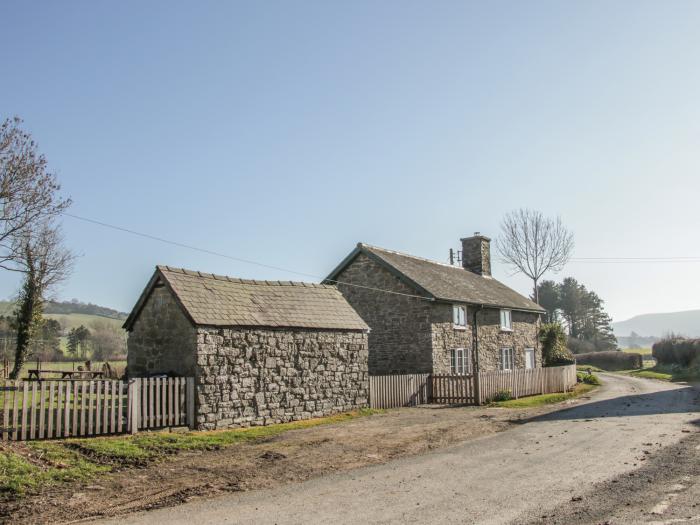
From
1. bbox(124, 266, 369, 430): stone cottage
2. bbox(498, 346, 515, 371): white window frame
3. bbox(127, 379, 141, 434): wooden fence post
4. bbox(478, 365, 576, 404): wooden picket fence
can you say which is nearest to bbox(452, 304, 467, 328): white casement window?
bbox(478, 365, 576, 404): wooden picket fence

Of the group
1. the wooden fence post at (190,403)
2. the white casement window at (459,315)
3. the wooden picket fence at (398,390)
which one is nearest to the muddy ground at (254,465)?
the wooden fence post at (190,403)

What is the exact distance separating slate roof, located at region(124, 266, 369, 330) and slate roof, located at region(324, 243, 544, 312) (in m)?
6.51

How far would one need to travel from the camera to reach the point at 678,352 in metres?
49.8

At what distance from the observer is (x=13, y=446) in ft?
38.3

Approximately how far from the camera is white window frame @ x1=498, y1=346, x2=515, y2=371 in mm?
32906

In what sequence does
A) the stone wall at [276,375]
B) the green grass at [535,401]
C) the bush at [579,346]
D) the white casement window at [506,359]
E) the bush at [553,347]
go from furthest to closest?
the bush at [579,346]
the bush at [553,347]
the white casement window at [506,359]
the green grass at [535,401]
the stone wall at [276,375]

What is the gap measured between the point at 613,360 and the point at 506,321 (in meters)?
31.8

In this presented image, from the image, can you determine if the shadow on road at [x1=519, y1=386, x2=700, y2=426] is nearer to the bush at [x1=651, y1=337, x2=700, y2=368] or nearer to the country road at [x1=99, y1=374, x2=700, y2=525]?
the country road at [x1=99, y1=374, x2=700, y2=525]

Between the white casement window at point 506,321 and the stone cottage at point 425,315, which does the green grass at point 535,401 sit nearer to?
the stone cottage at point 425,315

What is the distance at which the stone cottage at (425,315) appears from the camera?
2738cm

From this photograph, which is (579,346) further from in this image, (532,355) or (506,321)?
(506,321)

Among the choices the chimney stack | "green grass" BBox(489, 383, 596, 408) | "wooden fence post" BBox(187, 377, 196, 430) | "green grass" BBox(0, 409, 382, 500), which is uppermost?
the chimney stack

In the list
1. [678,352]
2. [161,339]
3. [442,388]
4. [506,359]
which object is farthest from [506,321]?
[678,352]

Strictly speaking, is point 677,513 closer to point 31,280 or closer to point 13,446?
point 13,446
